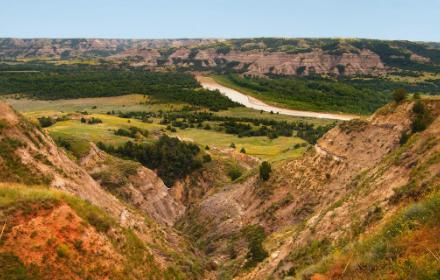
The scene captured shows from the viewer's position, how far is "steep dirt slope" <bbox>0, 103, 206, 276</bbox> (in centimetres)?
3441

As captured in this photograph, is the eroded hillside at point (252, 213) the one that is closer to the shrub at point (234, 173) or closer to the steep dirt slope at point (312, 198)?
the steep dirt slope at point (312, 198)

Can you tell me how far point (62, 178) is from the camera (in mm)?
37281

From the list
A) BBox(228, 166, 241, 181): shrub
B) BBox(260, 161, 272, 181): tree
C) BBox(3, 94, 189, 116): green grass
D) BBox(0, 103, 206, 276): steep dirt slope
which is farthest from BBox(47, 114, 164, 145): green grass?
BBox(3, 94, 189, 116): green grass

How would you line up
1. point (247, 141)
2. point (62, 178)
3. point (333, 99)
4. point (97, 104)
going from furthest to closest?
point (333, 99), point (97, 104), point (247, 141), point (62, 178)

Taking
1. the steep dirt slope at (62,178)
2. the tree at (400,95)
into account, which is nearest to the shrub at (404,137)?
the tree at (400,95)

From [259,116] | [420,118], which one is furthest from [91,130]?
[259,116]

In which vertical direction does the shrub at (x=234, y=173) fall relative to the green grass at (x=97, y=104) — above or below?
above

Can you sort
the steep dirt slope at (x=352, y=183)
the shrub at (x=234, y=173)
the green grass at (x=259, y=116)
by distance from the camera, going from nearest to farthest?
the steep dirt slope at (x=352, y=183) < the shrub at (x=234, y=173) < the green grass at (x=259, y=116)

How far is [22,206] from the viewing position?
2539 centimetres

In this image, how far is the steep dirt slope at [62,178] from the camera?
34.4 meters

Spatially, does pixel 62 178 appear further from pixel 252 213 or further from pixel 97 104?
pixel 97 104

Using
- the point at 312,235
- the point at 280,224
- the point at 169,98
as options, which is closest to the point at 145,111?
the point at 169,98

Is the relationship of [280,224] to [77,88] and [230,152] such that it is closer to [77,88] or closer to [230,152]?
[230,152]

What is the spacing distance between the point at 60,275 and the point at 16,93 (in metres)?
185
